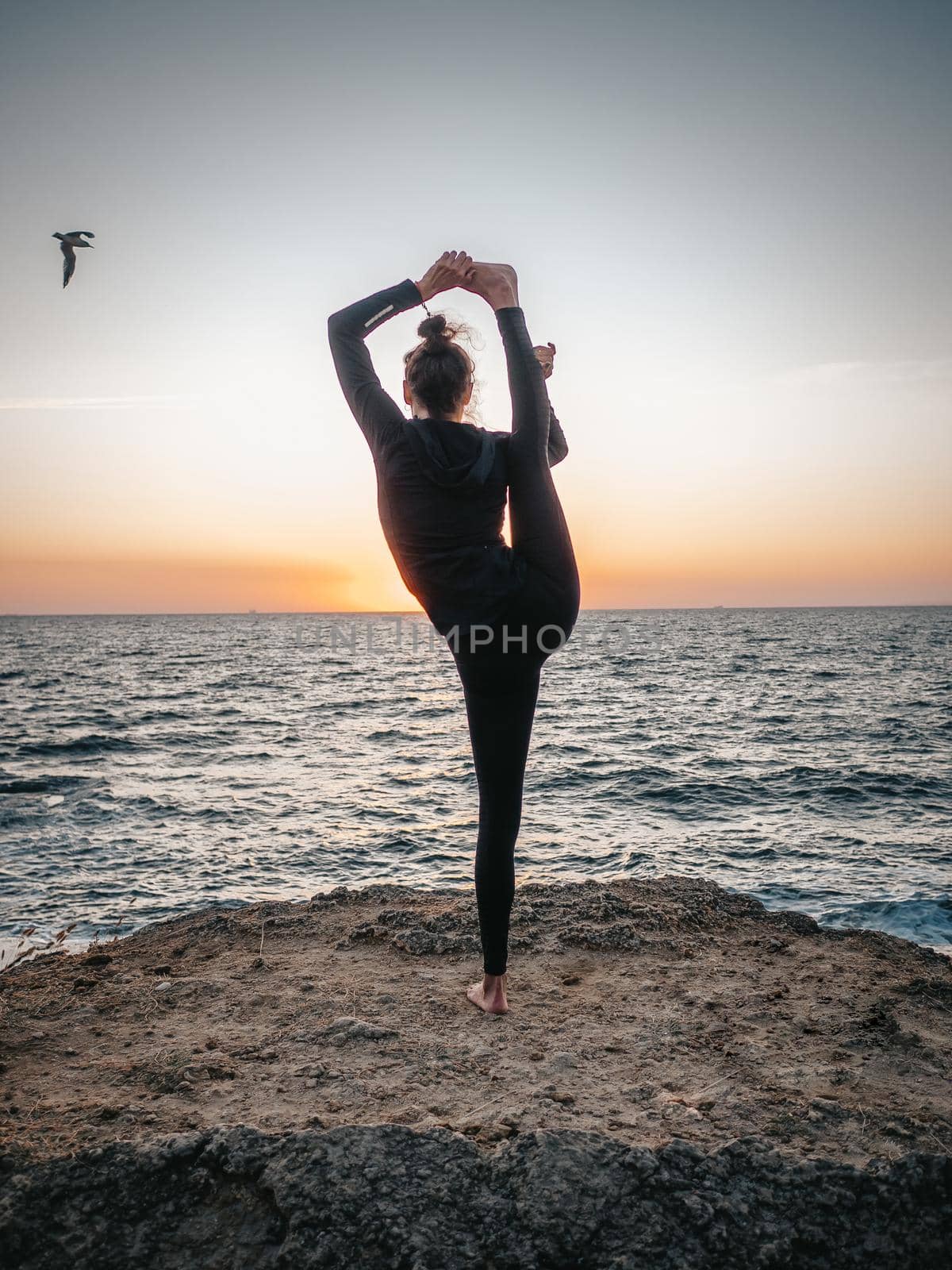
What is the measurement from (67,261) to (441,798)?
27.6 feet

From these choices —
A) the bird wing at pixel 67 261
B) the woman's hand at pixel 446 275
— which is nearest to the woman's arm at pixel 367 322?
the woman's hand at pixel 446 275

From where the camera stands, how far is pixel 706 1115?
2.52 meters

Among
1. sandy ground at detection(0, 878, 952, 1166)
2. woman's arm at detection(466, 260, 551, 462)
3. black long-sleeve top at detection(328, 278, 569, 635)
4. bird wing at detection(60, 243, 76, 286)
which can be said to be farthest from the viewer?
bird wing at detection(60, 243, 76, 286)

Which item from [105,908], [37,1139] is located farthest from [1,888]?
[37,1139]

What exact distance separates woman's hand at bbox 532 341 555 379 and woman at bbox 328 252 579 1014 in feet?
0.05

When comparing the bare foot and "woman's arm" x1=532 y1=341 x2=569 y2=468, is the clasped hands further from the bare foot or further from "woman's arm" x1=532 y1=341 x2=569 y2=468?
the bare foot

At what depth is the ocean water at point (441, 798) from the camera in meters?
7.95

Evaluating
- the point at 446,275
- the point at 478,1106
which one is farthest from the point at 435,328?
the point at 478,1106

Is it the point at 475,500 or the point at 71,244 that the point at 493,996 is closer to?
the point at 475,500

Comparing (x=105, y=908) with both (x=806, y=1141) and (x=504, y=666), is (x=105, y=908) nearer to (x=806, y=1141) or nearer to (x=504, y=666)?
(x=504, y=666)

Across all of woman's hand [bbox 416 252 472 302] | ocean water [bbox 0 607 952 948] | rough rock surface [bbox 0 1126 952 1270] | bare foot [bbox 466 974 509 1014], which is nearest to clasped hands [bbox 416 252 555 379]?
woman's hand [bbox 416 252 472 302]

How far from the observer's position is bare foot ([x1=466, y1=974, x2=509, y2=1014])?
3.29 m

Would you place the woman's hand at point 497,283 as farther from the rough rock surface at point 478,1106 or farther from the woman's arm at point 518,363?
the rough rock surface at point 478,1106

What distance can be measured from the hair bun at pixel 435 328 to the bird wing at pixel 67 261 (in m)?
3.87
